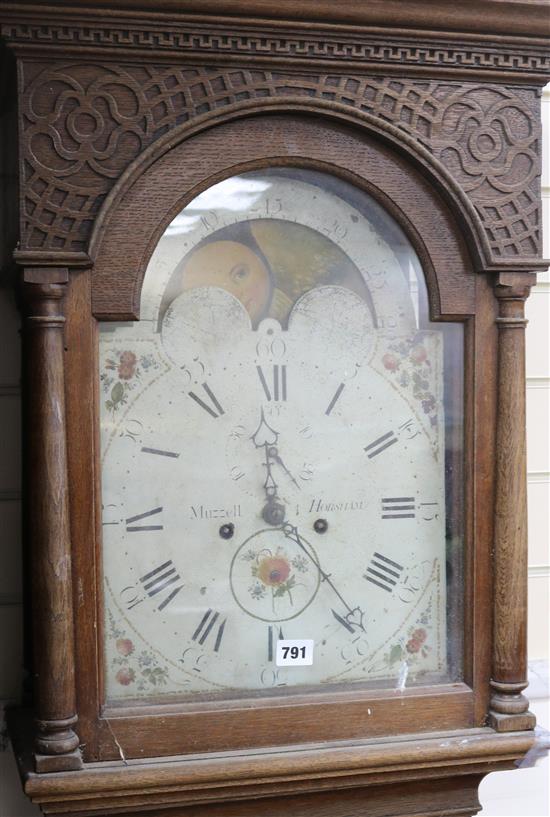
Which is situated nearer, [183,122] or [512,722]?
[183,122]

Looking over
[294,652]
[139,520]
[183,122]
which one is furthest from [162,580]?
[183,122]

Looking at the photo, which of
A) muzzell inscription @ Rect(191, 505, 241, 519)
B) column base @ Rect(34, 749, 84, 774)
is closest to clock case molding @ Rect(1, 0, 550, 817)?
column base @ Rect(34, 749, 84, 774)

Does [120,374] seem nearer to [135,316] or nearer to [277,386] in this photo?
[135,316]

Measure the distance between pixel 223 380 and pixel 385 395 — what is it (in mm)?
197

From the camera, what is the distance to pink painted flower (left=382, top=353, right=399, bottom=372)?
129 cm

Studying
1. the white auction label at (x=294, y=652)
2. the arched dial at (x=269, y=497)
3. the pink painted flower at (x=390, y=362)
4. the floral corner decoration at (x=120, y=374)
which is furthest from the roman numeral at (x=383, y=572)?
the floral corner decoration at (x=120, y=374)

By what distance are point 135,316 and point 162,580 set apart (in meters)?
0.30

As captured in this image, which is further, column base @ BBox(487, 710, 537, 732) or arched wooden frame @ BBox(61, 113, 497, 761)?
column base @ BBox(487, 710, 537, 732)

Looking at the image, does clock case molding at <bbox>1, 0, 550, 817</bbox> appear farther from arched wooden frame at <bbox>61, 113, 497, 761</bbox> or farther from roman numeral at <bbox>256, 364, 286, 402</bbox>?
roman numeral at <bbox>256, 364, 286, 402</bbox>

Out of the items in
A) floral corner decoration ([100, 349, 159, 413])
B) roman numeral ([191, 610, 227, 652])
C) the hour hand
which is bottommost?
roman numeral ([191, 610, 227, 652])

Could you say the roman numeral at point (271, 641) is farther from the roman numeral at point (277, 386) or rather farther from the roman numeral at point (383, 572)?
the roman numeral at point (277, 386)

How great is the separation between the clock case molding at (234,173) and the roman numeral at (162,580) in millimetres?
61

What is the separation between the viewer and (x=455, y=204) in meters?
1.25

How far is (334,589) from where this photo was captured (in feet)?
4.18
